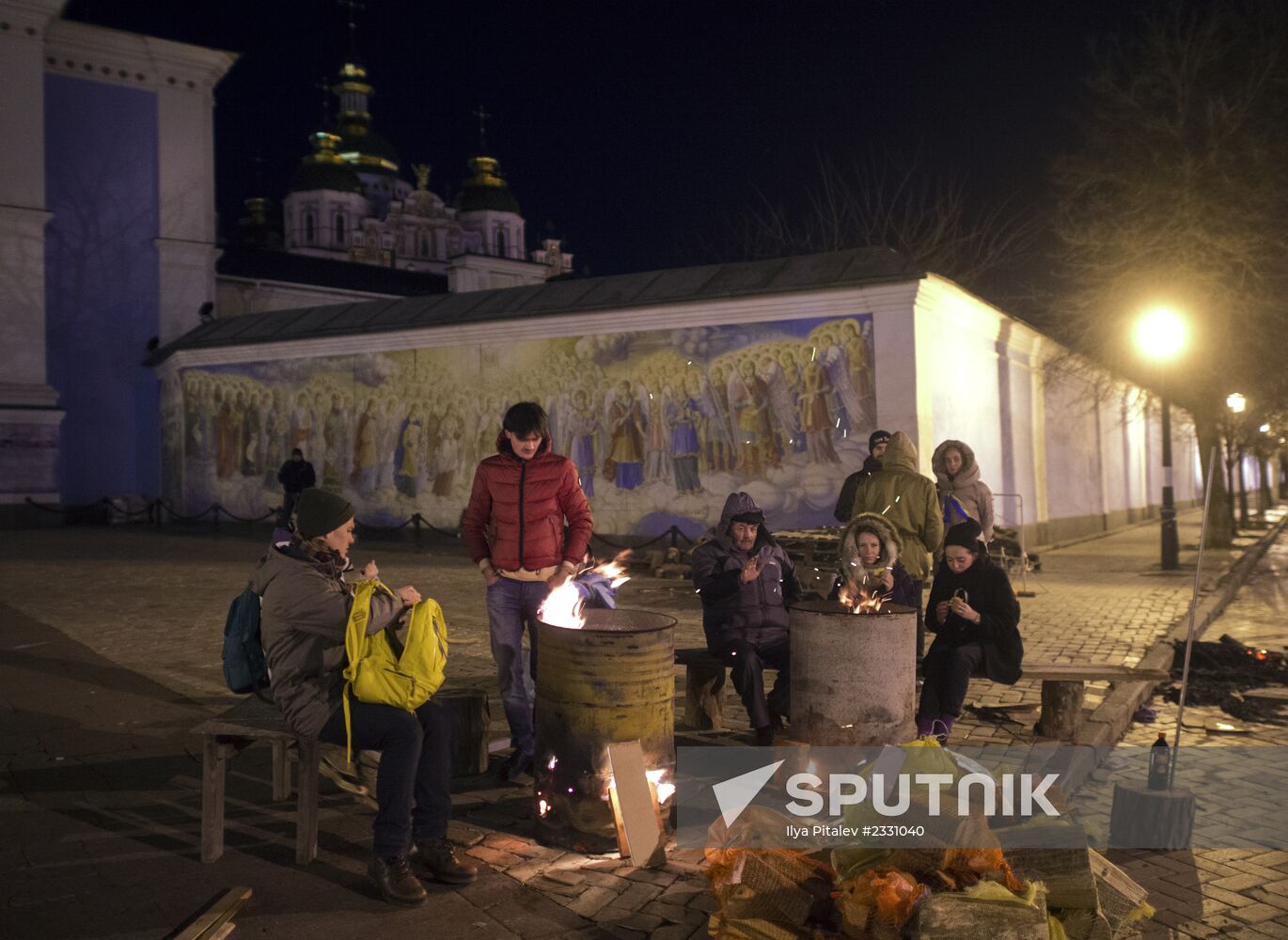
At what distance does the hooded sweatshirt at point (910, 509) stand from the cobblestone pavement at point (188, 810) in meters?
1.11

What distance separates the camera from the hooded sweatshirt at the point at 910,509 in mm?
7488

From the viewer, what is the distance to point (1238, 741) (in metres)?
6.95

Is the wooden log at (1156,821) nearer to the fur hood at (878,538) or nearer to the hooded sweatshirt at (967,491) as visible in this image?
the fur hood at (878,538)

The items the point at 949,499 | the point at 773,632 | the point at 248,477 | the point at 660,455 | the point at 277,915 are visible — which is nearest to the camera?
the point at 277,915

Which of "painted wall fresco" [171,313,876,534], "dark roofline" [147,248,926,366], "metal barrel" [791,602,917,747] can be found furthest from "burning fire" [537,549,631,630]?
"dark roofline" [147,248,926,366]

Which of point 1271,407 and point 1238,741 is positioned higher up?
point 1271,407

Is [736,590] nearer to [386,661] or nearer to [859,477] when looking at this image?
[386,661]

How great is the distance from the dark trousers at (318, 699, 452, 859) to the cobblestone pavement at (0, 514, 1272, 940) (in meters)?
0.27

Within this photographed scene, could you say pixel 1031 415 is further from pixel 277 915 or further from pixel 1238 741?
pixel 277 915

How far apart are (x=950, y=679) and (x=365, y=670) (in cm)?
341

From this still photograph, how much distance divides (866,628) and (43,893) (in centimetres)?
381

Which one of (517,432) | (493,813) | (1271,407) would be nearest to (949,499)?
(517,432)

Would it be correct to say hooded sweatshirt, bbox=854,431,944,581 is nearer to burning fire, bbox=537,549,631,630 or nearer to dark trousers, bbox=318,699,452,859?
burning fire, bbox=537,549,631,630

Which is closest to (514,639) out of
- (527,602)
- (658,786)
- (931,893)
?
(527,602)
